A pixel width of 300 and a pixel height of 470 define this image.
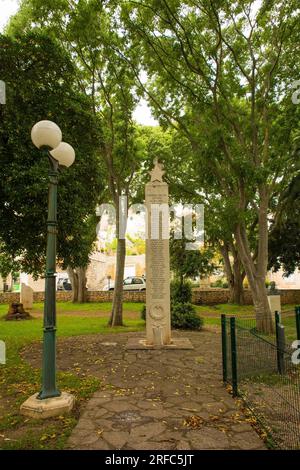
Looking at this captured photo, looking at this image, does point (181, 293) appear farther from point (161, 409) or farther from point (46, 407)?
point (46, 407)

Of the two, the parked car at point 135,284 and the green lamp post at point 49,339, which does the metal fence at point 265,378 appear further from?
the parked car at point 135,284

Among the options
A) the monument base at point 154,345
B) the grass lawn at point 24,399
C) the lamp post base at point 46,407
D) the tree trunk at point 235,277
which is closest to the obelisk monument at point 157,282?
the monument base at point 154,345

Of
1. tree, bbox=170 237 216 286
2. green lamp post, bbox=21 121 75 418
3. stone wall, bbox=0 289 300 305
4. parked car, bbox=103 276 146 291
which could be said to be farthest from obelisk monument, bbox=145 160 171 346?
parked car, bbox=103 276 146 291

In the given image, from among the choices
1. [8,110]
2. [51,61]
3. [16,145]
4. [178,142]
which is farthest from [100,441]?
[178,142]

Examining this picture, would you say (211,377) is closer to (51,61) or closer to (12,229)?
(12,229)

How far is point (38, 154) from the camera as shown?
27.7 feet

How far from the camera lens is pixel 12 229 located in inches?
342

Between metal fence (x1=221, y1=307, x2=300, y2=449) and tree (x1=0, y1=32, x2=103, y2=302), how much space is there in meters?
4.77

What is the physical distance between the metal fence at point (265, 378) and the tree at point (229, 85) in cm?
625

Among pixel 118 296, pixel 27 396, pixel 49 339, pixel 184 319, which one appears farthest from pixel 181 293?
pixel 49 339

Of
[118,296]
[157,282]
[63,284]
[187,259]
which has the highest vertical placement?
[187,259]

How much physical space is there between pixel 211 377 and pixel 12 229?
229 inches

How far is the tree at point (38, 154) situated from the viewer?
8.05 m

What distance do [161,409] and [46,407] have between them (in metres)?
1.69
